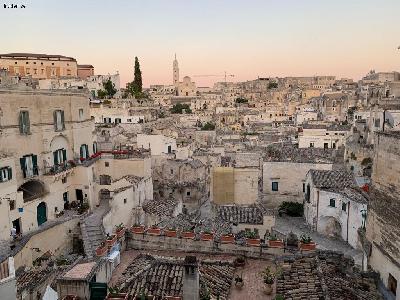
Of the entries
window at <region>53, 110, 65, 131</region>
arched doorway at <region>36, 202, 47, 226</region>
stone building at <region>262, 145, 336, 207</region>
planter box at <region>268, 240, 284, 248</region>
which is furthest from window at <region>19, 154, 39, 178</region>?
planter box at <region>268, 240, 284, 248</region>

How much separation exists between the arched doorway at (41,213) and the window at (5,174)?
13.9 feet

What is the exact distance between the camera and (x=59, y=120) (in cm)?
3319

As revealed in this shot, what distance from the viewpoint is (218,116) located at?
101750 millimetres

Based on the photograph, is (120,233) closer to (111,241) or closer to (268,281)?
(111,241)

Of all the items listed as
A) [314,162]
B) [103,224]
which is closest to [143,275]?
[103,224]

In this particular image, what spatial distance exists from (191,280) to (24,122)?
889 inches

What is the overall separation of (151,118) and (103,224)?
139ft

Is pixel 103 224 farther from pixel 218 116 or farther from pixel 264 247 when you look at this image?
pixel 218 116

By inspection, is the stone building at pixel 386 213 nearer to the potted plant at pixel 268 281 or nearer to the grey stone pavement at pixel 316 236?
the potted plant at pixel 268 281

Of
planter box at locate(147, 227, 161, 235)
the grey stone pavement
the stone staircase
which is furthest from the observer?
the grey stone pavement

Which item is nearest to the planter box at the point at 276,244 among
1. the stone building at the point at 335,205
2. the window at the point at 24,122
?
the stone building at the point at 335,205

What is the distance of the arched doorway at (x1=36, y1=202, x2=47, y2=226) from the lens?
1182 inches

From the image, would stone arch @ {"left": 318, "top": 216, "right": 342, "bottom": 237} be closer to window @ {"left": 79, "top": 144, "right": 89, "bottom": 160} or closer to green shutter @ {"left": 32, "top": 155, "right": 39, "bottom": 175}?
window @ {"left": 79, "top": 144, "right": 89, "bottom": 160}

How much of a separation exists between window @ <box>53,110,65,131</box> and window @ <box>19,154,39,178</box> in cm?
332
